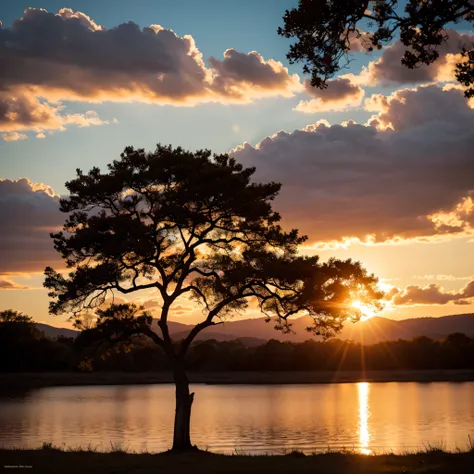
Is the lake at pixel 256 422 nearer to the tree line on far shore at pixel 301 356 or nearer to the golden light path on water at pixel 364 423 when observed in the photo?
the golden light path on water at pixel 364 423

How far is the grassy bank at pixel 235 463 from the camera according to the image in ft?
69.1

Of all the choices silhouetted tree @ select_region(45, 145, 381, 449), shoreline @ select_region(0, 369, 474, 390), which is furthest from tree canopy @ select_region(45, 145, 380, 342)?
shoreline @ select_region(0, 369, 474, 390)

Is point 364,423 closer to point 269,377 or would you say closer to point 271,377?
point 271,377

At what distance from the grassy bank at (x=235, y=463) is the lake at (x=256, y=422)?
13146 mm

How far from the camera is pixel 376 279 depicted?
101ft

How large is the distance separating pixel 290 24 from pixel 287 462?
14.6 m

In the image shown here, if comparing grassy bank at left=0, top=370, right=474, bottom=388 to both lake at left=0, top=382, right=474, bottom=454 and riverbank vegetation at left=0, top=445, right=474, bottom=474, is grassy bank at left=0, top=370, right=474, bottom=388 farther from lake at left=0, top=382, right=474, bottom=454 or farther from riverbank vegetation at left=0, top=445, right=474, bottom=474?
riverbank vegetation at left=0, top=445, right=474, bottom=474

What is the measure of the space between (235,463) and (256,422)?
35788 mm

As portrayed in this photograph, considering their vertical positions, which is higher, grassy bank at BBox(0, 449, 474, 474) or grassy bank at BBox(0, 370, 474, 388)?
grassy bank at BBox(0, 370, 474, 388)

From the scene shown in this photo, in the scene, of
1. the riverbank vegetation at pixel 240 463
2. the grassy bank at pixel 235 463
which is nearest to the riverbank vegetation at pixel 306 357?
the riverbank vegetation at pixel 240 463

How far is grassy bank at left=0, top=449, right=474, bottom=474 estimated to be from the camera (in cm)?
2105

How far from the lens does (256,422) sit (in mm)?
59500

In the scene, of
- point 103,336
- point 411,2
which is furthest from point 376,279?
point 411,2

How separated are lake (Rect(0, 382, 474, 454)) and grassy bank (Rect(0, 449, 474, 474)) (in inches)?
518
